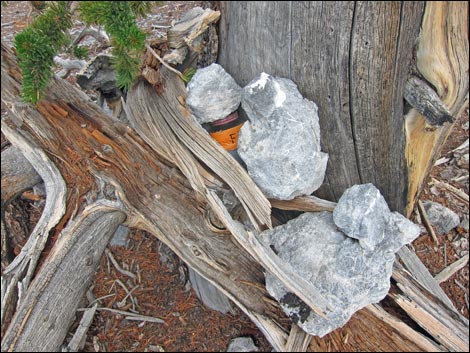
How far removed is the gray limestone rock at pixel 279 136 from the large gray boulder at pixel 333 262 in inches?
11.6

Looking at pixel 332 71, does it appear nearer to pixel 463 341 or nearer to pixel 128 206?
pixel 128 206

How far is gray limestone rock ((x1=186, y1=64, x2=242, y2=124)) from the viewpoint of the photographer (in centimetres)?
212

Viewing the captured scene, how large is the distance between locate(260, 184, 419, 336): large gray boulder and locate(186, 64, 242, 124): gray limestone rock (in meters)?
0.73

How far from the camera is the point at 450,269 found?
10.8ft

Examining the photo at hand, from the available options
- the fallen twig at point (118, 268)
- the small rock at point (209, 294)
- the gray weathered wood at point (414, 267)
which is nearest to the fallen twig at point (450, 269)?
the gray weathered wood at point (414, 267)

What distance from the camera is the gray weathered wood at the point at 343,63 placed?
6.05ft

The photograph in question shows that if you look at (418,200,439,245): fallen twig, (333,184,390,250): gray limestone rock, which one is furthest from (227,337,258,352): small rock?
(418,200,439,245): fallen twig

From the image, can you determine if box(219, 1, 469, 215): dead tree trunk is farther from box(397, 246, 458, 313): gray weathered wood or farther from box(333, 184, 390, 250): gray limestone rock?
box(397, 246, 458, 313): gray weathered wood

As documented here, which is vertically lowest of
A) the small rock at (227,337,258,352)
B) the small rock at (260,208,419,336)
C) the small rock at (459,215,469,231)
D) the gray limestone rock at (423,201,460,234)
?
the small rock at (227,337,258,352)

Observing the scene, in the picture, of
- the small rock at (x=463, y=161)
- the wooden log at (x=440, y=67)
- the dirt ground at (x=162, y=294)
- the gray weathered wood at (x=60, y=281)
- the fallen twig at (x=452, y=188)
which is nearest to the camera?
the wooden log at (x=440, y=67)

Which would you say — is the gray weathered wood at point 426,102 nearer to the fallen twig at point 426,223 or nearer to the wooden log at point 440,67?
the wooden log at point 440,67

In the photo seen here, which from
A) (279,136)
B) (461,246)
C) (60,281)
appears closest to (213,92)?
(279,136)

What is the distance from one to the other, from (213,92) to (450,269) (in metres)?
2.41

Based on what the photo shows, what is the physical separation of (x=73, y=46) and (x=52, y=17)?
0.39 meters
